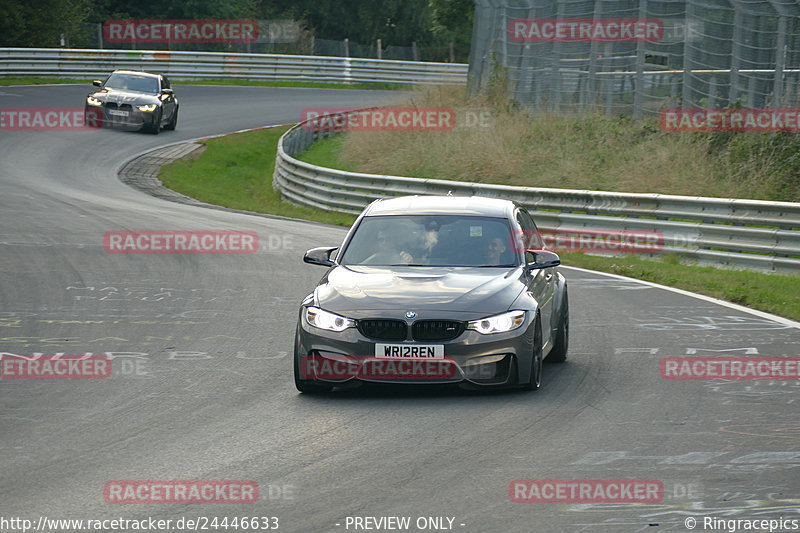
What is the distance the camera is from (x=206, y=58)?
2024 inches

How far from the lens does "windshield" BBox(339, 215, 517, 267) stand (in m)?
9.81

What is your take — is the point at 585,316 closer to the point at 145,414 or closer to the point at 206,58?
the point at 145,414

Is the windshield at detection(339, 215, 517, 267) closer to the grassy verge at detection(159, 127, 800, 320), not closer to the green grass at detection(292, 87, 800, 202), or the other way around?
the grassy verge at detection(159, 127, 800, 320)

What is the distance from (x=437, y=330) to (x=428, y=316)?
0.13 m

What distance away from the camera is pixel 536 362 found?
29.5 ft

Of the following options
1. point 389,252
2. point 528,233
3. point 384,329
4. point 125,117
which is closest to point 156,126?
point 125,117

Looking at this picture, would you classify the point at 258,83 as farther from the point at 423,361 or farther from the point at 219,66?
the point at 423,361

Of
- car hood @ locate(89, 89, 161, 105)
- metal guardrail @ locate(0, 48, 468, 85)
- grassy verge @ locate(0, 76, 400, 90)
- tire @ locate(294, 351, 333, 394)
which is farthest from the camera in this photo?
metal guardrail @ locate(0, 48, 468, 85)

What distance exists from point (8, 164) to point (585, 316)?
2044cm

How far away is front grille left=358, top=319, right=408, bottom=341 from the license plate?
2.8 inches

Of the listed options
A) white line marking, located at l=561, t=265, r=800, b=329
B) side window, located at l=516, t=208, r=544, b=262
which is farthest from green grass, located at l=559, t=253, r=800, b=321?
side window, located at l=516, t=208, r=544, b=262

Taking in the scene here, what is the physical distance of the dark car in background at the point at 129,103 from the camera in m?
35.3

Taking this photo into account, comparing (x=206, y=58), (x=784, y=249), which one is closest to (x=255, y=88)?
(x=206, y=58)

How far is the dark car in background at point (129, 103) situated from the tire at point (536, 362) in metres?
28.1
